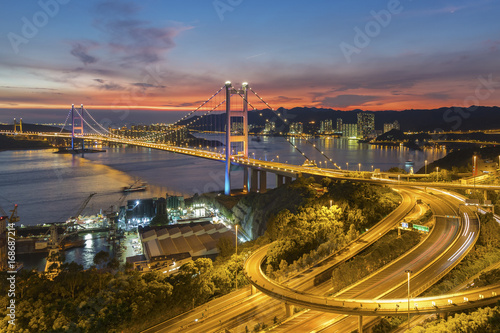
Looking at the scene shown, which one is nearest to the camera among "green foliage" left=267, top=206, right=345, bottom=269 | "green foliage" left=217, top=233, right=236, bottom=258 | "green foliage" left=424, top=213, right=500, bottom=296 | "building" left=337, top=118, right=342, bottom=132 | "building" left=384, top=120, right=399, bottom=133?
"green foliage" left=424, top=213, right=500, bottom=296

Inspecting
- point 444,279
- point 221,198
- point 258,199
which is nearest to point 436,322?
point 444,279

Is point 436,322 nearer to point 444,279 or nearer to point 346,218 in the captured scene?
point 444,279

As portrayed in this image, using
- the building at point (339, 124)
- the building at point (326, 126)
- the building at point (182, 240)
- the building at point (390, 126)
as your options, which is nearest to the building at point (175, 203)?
the building at point (182, 240)

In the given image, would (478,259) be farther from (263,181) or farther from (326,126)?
(326,126)

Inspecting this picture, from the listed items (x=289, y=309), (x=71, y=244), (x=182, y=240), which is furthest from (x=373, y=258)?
(x=71, y=244)

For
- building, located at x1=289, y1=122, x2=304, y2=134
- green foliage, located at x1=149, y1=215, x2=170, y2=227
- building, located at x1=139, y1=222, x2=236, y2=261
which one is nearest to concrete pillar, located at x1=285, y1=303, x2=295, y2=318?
building, located at x1=139, y1=222, x2=236, y2=261

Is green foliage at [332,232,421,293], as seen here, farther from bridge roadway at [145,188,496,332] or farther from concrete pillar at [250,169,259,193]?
concrete pillar at [250,169,259,193]

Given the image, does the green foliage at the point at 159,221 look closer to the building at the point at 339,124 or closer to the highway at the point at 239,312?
the highway at the point at 239,312
